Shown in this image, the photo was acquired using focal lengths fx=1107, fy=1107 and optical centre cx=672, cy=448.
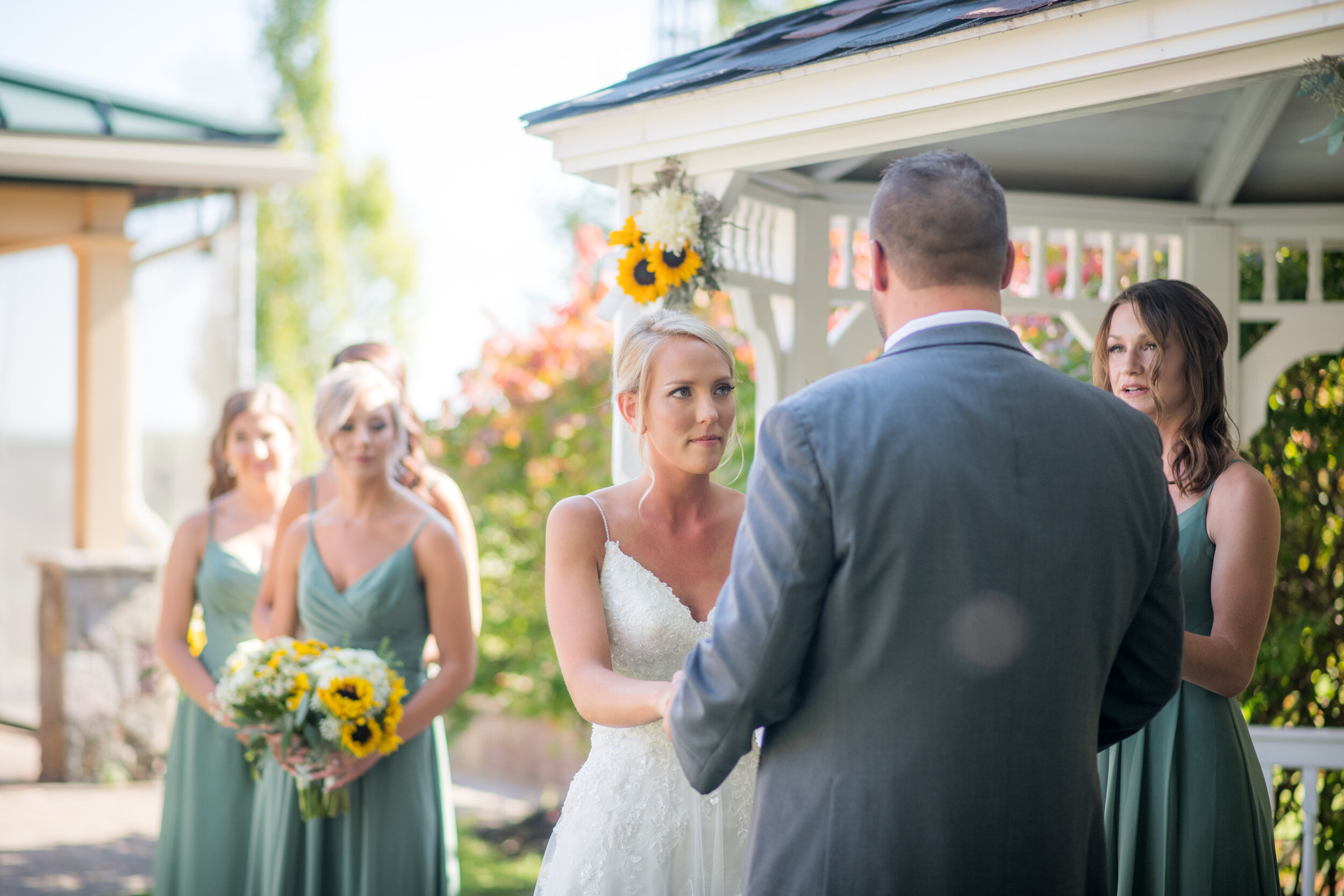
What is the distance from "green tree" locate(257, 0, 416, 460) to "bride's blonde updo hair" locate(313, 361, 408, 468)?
17408mm

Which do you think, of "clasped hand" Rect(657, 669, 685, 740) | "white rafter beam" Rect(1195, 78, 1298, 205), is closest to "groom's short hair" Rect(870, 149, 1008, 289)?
"clasped hand" Rect(657, 669, 685, 740)

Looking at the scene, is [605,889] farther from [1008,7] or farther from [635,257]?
[1008,7]

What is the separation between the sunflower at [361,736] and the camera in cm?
315

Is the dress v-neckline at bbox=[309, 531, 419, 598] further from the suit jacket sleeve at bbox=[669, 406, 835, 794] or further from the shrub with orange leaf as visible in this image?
the shrub with orange leaf

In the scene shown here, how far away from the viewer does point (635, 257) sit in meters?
3.74

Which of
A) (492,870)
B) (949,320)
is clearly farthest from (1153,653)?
(492,870)

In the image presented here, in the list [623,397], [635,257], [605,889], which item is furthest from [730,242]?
[605,889]

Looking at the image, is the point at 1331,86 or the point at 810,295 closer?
the point at 1331,86

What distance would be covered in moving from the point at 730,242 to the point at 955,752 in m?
2.87

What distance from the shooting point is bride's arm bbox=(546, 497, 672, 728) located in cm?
227

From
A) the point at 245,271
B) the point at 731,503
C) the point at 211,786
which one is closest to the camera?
the point at 731,503

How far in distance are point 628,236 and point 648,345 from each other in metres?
1.25

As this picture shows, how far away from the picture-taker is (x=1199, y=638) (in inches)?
99.1

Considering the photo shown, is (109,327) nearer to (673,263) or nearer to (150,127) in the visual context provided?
(150,127)
